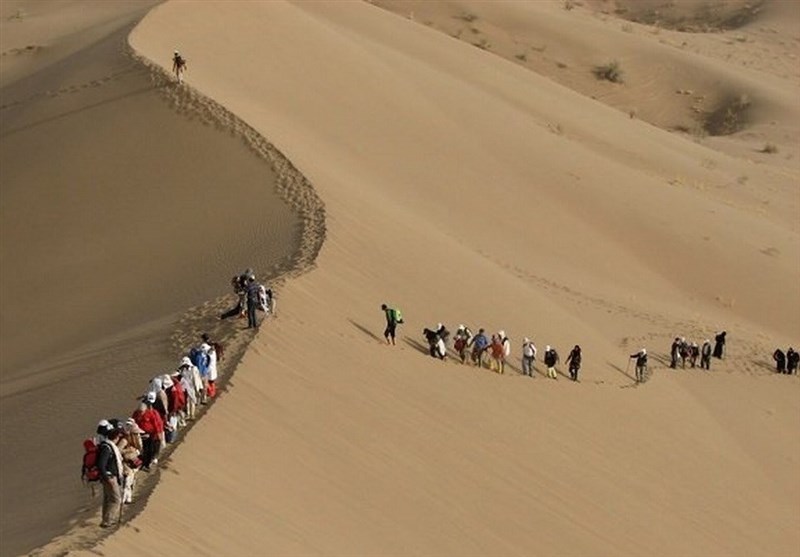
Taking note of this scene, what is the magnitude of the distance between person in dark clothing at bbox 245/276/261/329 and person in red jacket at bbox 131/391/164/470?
358 cm

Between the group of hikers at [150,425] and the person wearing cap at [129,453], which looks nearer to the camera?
the group of hikers at [150,425]

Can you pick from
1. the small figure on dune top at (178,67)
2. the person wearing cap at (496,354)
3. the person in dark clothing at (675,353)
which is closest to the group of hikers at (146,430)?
the person wearing cap at (496,354)

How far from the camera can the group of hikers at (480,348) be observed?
59.5 ft

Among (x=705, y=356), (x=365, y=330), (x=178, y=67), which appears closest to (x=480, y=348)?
A: (x=365, y=330)

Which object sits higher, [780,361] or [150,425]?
[150,425]

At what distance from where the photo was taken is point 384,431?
15.1 meters

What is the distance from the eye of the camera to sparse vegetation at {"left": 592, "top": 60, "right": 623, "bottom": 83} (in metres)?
51.4

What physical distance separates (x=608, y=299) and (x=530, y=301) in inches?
128

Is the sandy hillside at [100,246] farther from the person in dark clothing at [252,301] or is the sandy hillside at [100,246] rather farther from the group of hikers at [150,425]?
the group of hikers at [150,425]

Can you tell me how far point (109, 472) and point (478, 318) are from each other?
10226 millimetres

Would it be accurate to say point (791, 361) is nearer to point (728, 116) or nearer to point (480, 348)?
point (480, 348)

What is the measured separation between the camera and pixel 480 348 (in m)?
18.6

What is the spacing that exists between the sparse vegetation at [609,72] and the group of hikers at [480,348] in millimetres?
32881

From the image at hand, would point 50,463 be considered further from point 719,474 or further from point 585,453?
point 719,474
